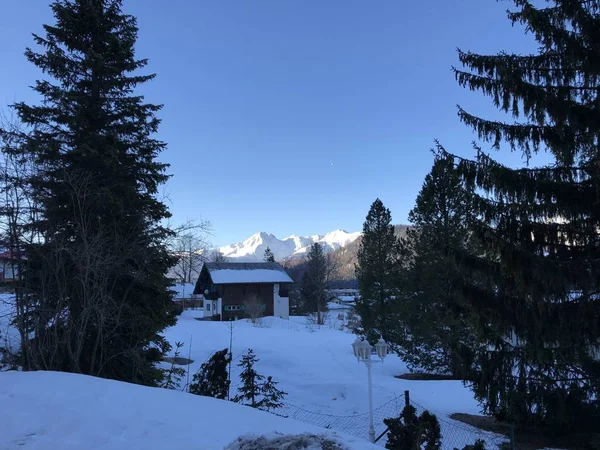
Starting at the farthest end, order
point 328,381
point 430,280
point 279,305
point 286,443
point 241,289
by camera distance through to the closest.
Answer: point 279,305, point 241,289, point 430,280, point 328,381, point 286,443

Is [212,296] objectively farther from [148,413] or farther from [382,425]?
[148,413]

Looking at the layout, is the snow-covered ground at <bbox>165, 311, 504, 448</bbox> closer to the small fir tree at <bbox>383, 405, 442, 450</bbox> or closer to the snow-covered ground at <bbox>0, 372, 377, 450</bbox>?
the small fir tree at <bbox>383, 405, 442, 450</bbox>

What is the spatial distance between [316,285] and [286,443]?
45265 mm

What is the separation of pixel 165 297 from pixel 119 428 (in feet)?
18.3

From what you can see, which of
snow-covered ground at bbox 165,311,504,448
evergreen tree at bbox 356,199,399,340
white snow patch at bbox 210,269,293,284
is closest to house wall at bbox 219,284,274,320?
white snow patch at bbox 210,269,293,284

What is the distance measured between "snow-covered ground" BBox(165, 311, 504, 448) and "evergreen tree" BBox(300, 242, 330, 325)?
76.7 feet

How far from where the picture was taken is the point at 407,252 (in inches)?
750

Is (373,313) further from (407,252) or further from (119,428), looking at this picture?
(119,428)

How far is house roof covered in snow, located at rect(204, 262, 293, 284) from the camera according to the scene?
42188 mm

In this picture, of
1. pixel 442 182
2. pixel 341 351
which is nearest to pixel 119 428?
pixel 442 182

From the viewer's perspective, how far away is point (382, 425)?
10.5 meters

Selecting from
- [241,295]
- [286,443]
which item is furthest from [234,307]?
[286,443]

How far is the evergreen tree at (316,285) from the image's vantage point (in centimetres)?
4903

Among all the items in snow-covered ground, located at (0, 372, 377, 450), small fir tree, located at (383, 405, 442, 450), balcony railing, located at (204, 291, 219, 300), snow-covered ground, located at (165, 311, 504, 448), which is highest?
snow-covered ground, located at (0, 372, 377, 450)
